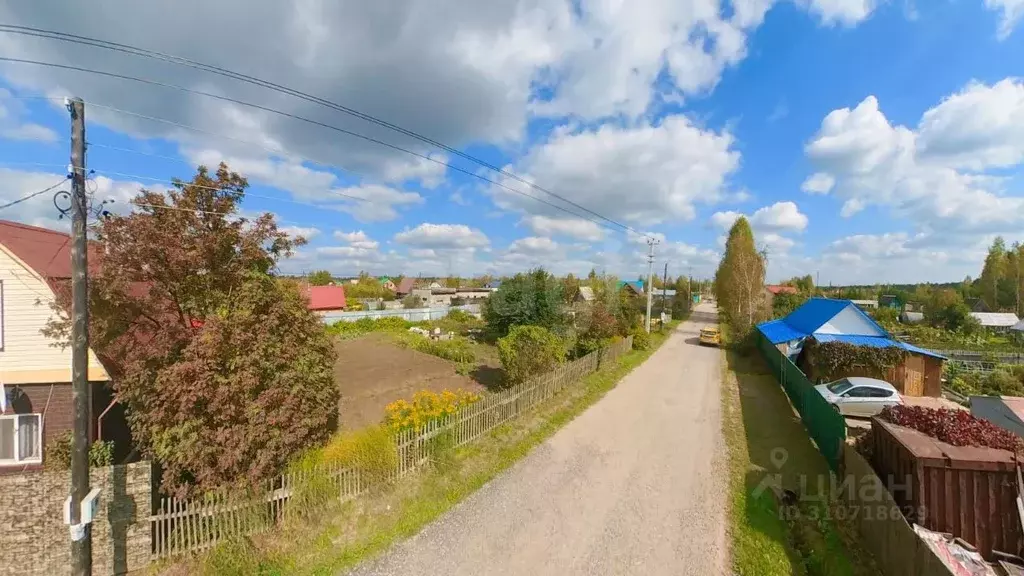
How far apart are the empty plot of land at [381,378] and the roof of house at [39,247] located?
290 inches

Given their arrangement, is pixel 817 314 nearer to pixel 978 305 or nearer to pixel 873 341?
pixel 873 341

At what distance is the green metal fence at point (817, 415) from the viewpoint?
8727 millimetres

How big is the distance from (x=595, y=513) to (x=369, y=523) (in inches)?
160

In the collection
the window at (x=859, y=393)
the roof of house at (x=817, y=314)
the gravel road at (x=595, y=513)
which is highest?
the roof of house at (x=817, y=314)

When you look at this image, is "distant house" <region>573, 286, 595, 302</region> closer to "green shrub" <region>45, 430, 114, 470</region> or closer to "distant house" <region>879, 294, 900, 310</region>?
"green shrub" <region>45, 430, 114, 470</region>

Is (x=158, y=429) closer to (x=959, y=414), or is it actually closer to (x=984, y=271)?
(x=959, y=414)

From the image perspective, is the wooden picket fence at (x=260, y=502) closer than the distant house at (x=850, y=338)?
Yes

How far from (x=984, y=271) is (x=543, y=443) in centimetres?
7611

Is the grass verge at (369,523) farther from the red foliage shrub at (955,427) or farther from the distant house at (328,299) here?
the distant house at (328,299)

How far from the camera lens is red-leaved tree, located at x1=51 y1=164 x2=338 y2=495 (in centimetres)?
653

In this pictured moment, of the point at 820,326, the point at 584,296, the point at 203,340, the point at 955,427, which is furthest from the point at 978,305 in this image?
the point at 203,340

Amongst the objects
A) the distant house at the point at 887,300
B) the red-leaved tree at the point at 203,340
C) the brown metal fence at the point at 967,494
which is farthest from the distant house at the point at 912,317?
the red-leaved tree at the point at 203,340

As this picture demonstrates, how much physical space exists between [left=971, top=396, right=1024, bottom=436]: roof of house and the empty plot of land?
14.7 m

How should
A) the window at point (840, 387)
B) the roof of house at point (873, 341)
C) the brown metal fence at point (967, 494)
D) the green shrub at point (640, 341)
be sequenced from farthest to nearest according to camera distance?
the green shrub at point (640, 341)
the roof of house at point (873, 341)
the window at point (840, 387)
the brown metal fence at point (967, 494)
